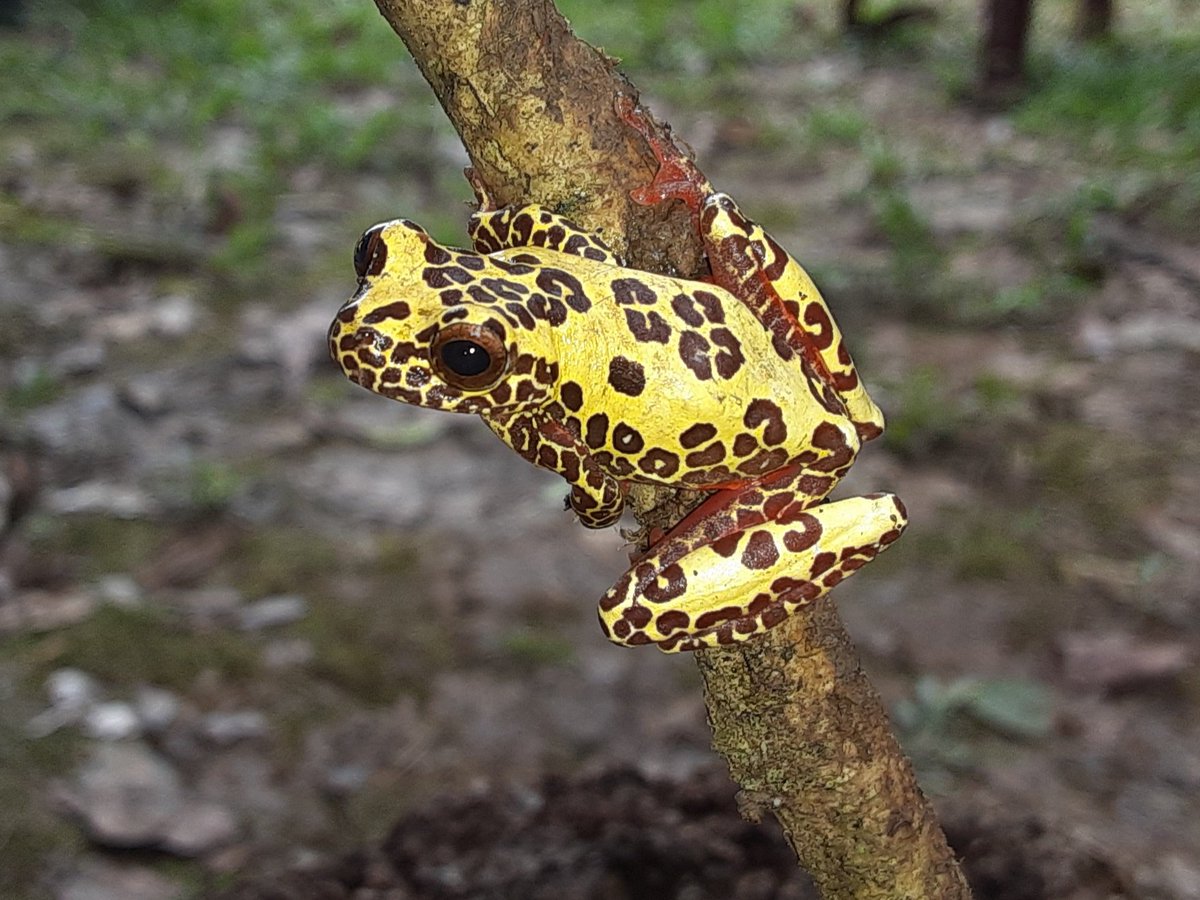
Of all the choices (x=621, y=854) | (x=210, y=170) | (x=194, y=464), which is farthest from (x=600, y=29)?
(x=621, y=854)

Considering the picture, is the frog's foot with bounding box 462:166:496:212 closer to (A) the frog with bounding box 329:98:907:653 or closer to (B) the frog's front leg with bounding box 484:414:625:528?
(A) the frog with bounding box 329:98:907:653

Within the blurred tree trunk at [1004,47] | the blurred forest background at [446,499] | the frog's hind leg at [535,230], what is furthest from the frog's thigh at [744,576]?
the blurred tree trunk at [1004,47]

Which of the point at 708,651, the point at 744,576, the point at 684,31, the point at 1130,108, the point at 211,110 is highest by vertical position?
the point at 684,31

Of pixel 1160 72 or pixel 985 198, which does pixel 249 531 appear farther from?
pixel 1160 72

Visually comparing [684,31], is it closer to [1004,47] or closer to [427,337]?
[1004,47]

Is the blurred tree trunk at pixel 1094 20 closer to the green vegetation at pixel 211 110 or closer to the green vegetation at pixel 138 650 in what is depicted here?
the green vegetation at pixel 211 110

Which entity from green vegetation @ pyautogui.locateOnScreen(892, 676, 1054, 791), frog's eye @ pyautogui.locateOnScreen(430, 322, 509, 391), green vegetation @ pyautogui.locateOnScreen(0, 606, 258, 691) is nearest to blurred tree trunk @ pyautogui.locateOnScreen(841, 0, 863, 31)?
green vegetation @ pyautogui.locateOnScreen(892, 676, 1054, 791)

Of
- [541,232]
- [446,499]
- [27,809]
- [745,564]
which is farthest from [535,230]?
[446,499]

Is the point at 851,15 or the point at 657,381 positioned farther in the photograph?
the point at 851,15
